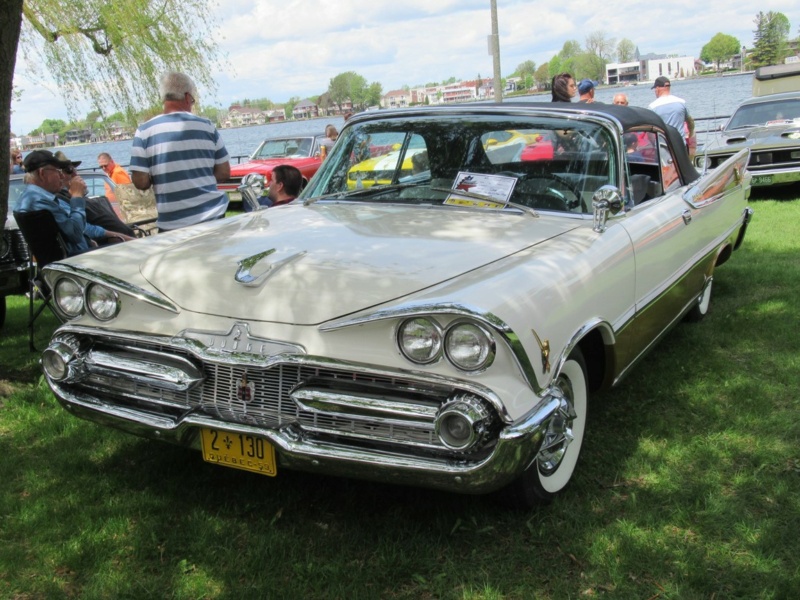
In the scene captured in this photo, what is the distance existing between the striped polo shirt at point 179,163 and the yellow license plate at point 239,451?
8.36 feet

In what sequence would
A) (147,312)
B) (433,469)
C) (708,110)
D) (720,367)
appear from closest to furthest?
(433,469)
(147,312)
(720,367)
(708,110)

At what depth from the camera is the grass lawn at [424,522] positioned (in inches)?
110

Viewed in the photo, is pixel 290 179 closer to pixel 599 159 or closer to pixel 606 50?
pixel 599 159

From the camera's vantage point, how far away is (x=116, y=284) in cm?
317

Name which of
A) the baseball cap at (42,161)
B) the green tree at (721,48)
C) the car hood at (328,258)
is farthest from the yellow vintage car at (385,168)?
the green tree at (721,48)

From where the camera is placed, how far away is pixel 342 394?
108 inches

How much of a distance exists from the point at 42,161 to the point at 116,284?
294 centimetres

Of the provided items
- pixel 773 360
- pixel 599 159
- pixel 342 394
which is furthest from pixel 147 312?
pixel 773 360

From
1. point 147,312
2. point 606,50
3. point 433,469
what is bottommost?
point 433,469

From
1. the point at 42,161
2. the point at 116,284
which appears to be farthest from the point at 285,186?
the point at 116,284

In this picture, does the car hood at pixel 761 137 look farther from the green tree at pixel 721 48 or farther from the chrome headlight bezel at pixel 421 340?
the green tree at pixel 721 48

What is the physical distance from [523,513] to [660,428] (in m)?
1.17

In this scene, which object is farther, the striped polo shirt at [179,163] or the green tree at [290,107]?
the green tree at [290,107]

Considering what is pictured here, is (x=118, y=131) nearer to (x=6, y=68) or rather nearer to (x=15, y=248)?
(x=15, y=248)
